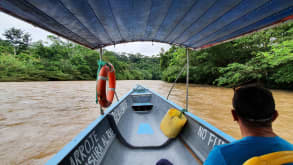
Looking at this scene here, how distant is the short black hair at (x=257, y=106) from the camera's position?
546 mm

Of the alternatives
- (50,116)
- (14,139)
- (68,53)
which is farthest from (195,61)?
(68,53)

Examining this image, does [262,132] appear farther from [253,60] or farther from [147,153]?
[253,60]

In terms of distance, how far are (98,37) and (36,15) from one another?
2.85ft

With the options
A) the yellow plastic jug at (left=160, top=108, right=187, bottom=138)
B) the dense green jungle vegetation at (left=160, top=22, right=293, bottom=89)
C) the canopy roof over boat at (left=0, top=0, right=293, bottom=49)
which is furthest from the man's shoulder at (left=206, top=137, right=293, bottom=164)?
the dense green jungle vegetation at (left=160, top=22, right=293, bottom=89)

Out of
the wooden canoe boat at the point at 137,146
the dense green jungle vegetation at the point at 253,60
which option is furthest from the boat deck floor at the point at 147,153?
the dense green jungle vegetation at the point at 253,60

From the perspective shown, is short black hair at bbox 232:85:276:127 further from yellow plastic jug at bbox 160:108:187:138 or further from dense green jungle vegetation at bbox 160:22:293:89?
dense green jungle vegetation at bbox 160:22:293:89

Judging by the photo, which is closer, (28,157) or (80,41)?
(80,41)

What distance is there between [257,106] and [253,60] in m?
10.9

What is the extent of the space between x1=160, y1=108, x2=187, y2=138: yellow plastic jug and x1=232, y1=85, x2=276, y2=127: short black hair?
153cm

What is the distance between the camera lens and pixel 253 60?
8.91 meters

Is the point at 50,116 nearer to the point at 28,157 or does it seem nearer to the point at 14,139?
the point at 14,139

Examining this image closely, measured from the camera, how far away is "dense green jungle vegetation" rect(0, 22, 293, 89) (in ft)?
26.1

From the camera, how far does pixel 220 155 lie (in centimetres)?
54

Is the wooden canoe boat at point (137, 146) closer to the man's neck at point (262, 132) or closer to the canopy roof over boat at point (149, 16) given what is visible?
the man's neck at point (262, 132)
